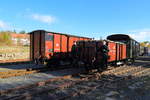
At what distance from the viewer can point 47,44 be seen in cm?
1471

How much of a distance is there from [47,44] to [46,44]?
11 centimetres

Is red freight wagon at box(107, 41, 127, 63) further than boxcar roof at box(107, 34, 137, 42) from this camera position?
No

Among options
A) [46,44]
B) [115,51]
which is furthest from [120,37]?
[46,44]

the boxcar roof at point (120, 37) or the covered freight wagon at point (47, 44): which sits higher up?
the boxcar roof at point (120, 37)

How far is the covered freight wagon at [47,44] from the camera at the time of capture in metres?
14.6

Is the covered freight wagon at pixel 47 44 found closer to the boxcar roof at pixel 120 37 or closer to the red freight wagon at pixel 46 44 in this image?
the red freight wagon at pixel 46 44

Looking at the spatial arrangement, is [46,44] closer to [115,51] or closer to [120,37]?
[115,51]

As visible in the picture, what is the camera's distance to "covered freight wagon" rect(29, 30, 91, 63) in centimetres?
1462

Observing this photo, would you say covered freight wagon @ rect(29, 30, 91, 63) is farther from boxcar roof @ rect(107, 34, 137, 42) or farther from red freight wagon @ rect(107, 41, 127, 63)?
boxcar roof @ rect(107, 34, 137, 42)

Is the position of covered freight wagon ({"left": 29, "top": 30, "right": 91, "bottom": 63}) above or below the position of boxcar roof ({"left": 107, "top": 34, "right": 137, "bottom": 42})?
below

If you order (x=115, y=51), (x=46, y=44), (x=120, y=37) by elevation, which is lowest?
(x=115, y=51)

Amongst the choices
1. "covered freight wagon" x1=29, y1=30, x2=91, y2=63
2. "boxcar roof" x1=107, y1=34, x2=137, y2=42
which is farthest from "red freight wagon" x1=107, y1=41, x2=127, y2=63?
"covered freight wagon" x1=29, y1=30, x2=91, y2=63

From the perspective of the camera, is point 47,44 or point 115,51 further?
point 47,44

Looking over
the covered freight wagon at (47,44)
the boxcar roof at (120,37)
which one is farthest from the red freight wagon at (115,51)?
the covered freight wagon at (47,44)
